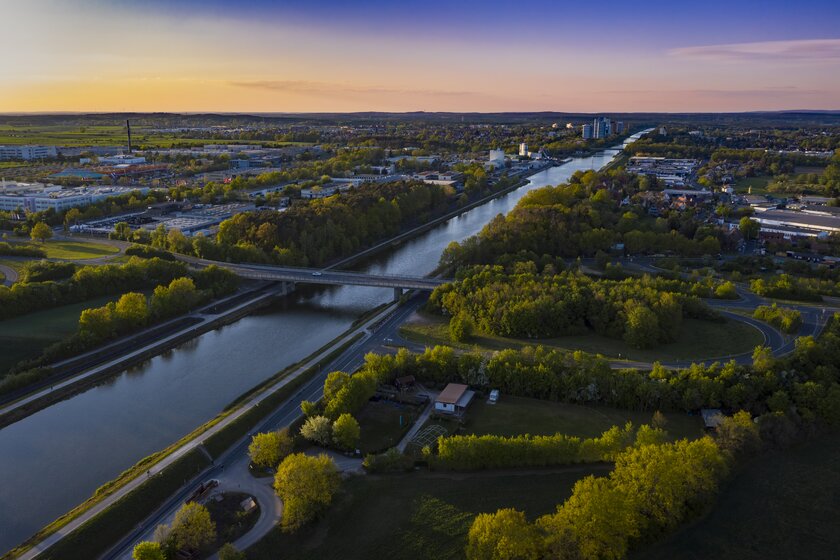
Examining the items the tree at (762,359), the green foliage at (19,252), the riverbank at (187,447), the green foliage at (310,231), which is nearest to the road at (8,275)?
the green foliage at (19,252)

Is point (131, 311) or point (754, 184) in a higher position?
point (754, 184)

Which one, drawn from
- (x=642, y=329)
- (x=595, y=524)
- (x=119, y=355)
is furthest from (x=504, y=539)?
(x=119, y=355)

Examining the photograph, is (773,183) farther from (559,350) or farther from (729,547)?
(729,547)

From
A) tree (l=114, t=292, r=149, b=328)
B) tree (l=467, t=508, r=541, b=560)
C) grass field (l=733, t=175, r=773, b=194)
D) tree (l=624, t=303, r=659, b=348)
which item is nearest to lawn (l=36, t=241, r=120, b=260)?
tree (l=114, t=292, r=149, b=328)

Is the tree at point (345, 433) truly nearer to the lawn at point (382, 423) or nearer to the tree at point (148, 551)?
the lawn at point (382, 423)

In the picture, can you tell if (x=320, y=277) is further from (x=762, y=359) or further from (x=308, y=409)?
(x=762, y=359)

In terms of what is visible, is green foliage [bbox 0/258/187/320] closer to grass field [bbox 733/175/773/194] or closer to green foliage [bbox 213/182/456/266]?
green foliage [bbox 213/182/456/266]

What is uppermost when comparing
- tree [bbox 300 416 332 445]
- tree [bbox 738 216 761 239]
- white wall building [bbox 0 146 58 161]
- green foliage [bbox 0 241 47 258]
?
white wall building [bbox 0 146 58 161]
